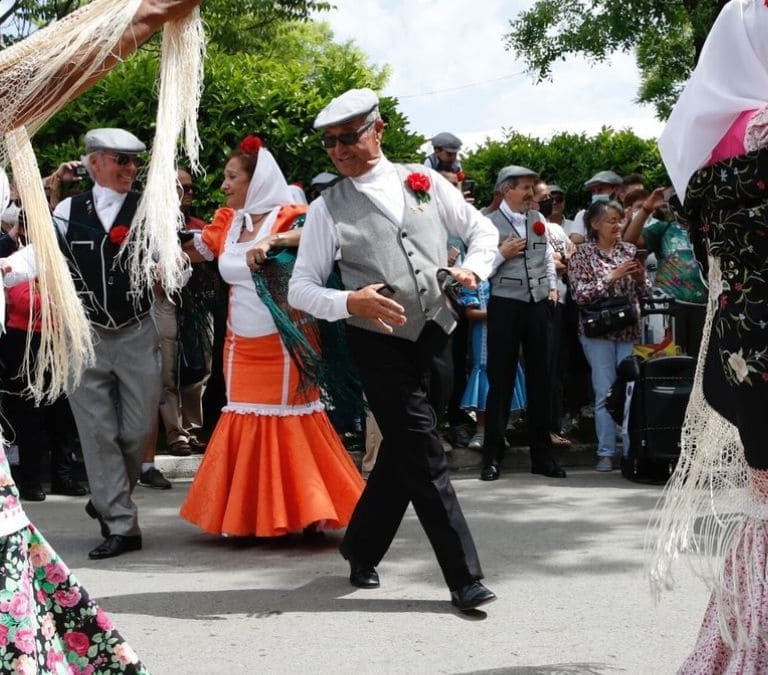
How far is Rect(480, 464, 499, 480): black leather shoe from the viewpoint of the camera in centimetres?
864

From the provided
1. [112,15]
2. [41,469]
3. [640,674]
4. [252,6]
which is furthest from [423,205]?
[252,6]

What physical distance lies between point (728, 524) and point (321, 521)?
335cm

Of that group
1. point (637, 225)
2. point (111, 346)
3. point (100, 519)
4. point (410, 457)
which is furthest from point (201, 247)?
point (637, 225)

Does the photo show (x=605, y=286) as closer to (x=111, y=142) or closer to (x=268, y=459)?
(x=268, y=459)

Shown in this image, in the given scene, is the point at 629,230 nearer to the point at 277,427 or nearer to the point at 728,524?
the point at 277,427

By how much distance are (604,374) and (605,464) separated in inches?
26.8

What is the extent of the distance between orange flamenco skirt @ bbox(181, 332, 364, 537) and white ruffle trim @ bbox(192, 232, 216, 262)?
0.58 metres

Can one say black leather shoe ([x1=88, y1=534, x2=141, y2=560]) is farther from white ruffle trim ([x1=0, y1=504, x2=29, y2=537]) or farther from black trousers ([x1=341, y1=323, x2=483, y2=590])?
white ruffle trim ([x1=0, y1=504, x2=29, y2=537])

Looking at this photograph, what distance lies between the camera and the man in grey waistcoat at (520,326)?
340 inches

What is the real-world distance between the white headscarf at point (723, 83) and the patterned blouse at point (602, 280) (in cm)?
597

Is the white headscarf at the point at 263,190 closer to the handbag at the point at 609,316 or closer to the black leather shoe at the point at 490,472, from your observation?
the black leather shoe at the point at 490,472

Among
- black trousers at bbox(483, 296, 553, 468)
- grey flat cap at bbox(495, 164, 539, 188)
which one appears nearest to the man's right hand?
black trousers at bbox(483, 296, 553, 468)

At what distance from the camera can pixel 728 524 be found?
11.2 feet

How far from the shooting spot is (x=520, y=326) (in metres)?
8.65
